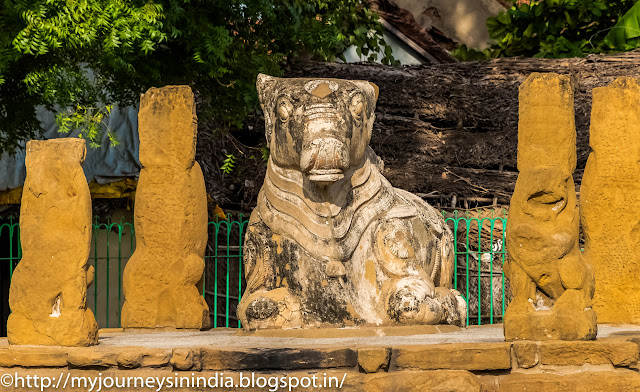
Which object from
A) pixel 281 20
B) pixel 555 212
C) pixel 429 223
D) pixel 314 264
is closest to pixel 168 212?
pixel 314 264

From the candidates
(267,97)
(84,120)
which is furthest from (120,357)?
(84,120)

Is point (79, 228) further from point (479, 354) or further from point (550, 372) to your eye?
point (550, 372)

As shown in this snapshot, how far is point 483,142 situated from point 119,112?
4.70m

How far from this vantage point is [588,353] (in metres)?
5.19

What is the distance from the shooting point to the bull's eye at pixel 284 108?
6602mm

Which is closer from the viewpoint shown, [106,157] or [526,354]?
[526,354]

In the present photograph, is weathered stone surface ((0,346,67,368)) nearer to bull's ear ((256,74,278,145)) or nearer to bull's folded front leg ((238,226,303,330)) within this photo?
bull's folded front leg ((238,226,303,330))

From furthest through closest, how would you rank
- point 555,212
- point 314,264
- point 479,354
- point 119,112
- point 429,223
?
point 119,112, point 429,223, point 314,264, point 555,212, point 479,354

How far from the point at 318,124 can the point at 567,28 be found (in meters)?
8.72

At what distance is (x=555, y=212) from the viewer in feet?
18.4

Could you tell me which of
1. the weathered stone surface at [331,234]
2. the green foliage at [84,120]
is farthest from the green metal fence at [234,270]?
the weathered stone surface at [331,234]

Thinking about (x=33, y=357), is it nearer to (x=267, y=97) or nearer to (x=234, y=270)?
(x=267, y=97)

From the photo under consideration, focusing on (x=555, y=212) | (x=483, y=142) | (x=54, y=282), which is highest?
(x=483, y=142)

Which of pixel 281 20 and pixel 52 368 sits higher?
pixel 281 20
